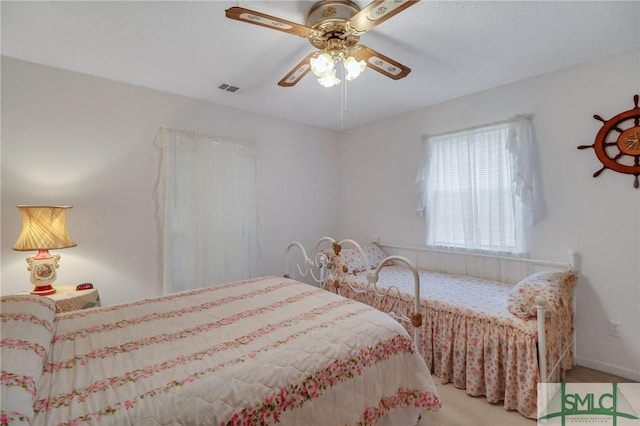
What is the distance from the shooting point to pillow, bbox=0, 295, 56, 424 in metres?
0.82

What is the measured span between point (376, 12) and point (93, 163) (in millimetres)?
2506

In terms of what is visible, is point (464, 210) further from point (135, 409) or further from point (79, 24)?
point (79, 24)

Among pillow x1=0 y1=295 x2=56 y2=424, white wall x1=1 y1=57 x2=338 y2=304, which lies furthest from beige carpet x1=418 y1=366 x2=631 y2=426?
white wall x1=1 y1=57 x2=338 y2=304

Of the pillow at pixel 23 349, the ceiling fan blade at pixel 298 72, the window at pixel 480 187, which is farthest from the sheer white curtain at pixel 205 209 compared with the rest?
the window at pixel 480 187

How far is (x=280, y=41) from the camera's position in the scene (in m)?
1.99

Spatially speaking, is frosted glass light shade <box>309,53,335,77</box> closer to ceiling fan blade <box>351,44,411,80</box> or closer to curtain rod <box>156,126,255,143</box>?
ceiling fan blade <box>351,44,411,80</box>

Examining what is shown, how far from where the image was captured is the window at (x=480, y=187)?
2631 mm

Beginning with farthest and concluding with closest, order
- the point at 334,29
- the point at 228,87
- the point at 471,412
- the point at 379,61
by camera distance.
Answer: the point at 228,87
the point at 471,412
the point at 379,61
the point at 334,29

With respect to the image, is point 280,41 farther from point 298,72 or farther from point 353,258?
point 353,258

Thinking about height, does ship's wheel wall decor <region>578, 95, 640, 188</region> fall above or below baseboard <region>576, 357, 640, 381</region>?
above

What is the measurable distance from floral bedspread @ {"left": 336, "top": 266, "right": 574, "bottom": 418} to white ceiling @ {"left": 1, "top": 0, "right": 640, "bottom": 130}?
184 cm

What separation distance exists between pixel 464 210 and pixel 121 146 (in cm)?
330

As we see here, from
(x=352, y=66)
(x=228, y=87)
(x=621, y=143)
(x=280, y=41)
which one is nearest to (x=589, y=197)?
(x=621, y=143)

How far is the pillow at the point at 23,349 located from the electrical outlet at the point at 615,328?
11.0 ft
